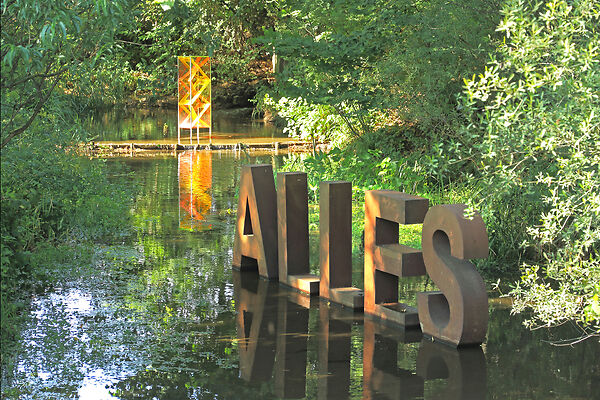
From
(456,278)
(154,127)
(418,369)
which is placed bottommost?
(418,369)

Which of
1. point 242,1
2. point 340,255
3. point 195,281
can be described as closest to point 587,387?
point 340,255

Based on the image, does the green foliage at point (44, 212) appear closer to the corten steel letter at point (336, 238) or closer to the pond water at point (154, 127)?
the corten steel letter at point (336, 238)

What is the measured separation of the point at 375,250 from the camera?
790 cm

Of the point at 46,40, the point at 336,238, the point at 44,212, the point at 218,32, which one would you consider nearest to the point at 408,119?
the point at 336,238

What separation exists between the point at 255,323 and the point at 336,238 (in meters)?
1.22

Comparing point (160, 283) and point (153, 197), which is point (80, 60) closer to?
point (160, 283)

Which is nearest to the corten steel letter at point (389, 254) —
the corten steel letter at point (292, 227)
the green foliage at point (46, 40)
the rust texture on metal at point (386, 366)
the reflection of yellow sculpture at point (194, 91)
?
the rust texture on metal at point (386, 366)

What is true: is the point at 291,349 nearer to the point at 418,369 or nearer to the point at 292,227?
the point at 418,369

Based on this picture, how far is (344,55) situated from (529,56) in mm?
7073

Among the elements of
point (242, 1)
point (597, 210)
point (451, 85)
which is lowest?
point (597, 210)

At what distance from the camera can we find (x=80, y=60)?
27.6 feet

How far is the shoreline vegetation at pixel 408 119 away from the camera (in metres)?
6.05

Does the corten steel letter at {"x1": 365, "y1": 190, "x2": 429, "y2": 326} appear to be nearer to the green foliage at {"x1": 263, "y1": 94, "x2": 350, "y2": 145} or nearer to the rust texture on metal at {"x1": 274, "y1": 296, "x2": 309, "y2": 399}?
the rust texture on metal at {"x1": 274, "y1": 296, "x2": 309, "y2": 399}

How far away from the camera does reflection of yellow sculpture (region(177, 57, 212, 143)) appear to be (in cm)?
2047
